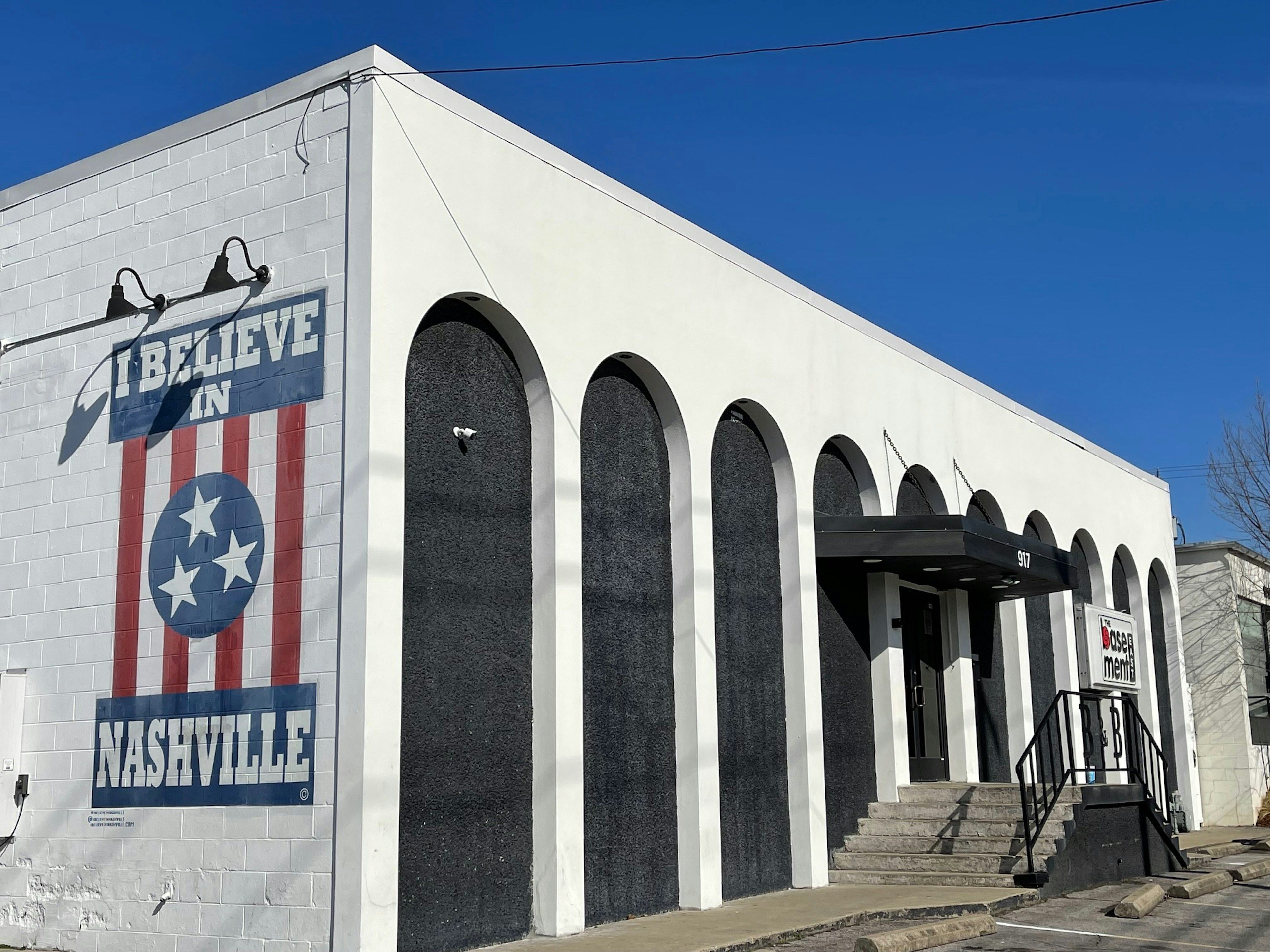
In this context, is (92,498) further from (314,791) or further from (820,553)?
(820,553)

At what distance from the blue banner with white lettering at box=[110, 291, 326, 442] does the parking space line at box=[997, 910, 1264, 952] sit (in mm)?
6980

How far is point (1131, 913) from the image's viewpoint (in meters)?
11.7

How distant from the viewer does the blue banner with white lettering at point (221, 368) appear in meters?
9.62

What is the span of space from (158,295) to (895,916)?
25.2 ft

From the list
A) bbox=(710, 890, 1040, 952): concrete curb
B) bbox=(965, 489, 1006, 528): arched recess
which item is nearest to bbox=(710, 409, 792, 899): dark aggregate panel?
bbox=(710, 890, 1040, 952): concrete curb

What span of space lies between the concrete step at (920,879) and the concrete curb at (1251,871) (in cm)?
352

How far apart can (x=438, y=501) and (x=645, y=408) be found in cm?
308

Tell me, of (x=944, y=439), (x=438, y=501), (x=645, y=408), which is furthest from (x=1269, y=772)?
(x=438, y=501)

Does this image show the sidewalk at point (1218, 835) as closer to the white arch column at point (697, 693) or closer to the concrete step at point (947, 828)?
the concrete step at point (947, 828)

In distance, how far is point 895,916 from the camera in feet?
37.1

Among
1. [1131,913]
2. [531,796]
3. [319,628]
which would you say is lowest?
[1131,913]

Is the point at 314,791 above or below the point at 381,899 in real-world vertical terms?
above

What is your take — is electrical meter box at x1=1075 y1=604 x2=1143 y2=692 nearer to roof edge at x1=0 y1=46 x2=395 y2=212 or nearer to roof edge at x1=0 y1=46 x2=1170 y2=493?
roof edge at x1=0 y1=46 x2=1170 y2=493

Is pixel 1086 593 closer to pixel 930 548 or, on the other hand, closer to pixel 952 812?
pixel 952 812
